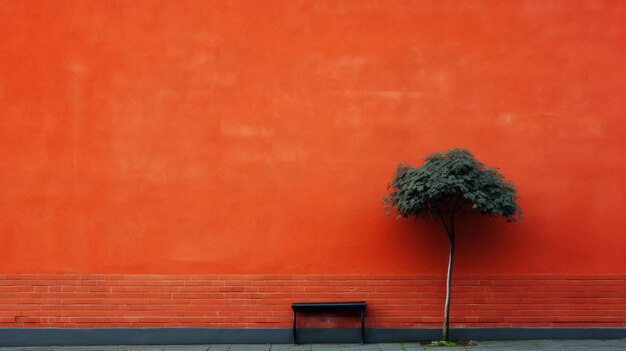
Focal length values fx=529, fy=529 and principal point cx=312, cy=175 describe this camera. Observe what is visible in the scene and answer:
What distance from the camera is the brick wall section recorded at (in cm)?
738

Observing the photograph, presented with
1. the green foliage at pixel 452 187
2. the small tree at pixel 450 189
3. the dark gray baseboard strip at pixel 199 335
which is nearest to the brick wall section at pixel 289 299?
the dark gray baseboard strip at pixel 199 335

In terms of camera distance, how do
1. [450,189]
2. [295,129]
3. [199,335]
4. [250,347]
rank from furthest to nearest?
[295,129], [199,335], [250,347], [450,189]

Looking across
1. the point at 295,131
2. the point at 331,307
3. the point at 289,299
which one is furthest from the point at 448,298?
the point at 295,131

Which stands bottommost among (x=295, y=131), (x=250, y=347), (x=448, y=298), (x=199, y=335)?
(x=250, y=347)

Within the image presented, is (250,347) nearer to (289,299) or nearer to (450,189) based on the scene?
(289,299)

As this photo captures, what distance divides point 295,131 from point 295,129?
29mm

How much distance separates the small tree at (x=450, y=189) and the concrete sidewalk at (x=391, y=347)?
0.58m

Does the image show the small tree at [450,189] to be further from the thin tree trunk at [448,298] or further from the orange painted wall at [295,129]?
the orange painted wall at [295,129]

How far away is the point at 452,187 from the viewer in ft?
21.5

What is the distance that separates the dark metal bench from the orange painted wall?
0.46m

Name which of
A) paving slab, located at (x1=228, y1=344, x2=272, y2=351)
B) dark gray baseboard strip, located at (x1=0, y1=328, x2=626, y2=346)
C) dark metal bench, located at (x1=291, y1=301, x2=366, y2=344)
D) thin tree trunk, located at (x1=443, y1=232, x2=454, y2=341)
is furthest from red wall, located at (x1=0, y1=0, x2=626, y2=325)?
paving slab, located at (x1=228, y1=344, x2=272, y2=351)

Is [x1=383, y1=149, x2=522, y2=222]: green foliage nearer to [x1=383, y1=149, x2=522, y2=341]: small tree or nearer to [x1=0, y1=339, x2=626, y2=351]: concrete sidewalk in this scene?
[x1=383, y1=149, x2=522, y2=341]: small tree

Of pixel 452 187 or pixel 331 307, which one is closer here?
pixel 452 187

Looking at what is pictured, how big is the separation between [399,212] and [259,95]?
8.58ft
